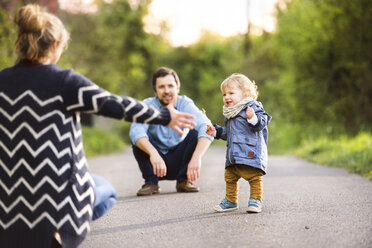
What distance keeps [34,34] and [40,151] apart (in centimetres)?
62

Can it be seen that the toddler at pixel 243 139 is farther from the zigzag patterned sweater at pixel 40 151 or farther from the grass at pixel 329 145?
the grass at pixel 329 145

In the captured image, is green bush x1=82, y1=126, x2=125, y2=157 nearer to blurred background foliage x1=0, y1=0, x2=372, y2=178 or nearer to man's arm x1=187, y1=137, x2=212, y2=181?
blurred background foliage x1=0, y1=0, x2=372, y2=178

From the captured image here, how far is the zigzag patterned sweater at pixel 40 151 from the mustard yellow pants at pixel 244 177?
203 cm

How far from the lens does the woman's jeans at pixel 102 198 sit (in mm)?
2861

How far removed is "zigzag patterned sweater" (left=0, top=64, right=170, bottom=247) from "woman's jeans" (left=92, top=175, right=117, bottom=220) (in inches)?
9.4

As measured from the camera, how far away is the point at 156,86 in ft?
18.8

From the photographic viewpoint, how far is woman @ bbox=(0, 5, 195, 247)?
2561mm

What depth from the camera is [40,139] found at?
101 inches

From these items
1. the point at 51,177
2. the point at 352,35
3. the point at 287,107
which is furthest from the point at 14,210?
the point at 287,107

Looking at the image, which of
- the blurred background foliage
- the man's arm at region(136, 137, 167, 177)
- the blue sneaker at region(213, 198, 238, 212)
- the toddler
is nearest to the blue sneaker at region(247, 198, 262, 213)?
the toddler

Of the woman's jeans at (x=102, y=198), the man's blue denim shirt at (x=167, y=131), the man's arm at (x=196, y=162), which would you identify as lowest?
the woman's jeans at (x=102, y=198)

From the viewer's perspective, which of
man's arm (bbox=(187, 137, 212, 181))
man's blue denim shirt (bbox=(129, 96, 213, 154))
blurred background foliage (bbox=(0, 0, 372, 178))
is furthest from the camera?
blurred background foliage (bbox=(0, 0, 372, 178))

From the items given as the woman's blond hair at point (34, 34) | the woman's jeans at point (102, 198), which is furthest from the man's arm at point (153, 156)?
the woman's blond hair at point (34, 34)

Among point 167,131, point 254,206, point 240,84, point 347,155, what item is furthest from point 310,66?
point 254,206
